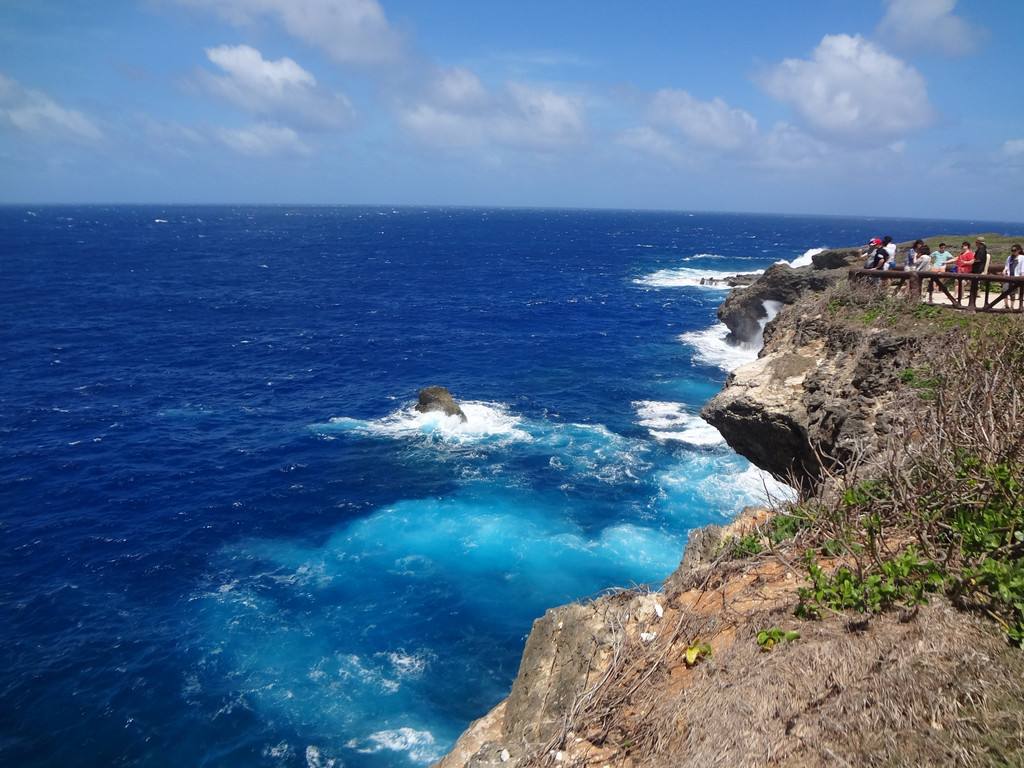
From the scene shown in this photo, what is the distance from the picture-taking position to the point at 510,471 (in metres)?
31.6

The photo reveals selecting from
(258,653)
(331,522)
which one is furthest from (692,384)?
(258,653)

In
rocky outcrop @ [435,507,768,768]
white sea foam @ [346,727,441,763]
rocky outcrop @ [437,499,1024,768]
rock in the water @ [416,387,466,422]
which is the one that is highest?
rocky outcrop @ [437,499,1024,768]

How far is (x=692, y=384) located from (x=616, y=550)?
76.3 feet

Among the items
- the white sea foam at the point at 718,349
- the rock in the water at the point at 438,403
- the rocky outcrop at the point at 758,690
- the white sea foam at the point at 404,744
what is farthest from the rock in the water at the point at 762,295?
the rocky outcrop at the point at 758,690

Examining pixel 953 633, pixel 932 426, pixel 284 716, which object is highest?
pixel 932 426

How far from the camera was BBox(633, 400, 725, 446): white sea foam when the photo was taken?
1378 inches

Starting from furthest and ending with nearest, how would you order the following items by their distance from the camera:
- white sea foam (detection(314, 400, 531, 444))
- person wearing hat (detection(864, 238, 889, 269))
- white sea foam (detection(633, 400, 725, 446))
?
1. white sea foam (detection(314, 400, 531, 444))
2. white sea foam (detection(633, 400, 725, 446))
3. person wearing hat (detection(864, 238, 889, 269))

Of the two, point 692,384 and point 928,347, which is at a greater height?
point 928,347

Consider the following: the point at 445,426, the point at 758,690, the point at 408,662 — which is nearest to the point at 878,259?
the point at 758,690

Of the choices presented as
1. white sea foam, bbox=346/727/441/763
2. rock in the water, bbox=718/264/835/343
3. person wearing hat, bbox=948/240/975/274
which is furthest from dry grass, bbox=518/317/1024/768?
rock in the water, bbox=718/264/835/343

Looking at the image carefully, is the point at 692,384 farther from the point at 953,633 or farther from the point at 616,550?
the point at 953,633

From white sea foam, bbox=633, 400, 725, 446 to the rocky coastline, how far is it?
22.7m

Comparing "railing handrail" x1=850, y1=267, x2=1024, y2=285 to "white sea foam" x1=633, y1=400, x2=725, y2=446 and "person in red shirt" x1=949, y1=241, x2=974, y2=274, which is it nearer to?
"person in red shirt" x1=949, y1=241, x2=974, y2=274

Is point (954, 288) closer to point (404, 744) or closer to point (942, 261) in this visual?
point (942, 261)
